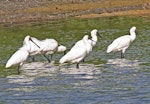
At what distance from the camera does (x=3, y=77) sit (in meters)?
18.5

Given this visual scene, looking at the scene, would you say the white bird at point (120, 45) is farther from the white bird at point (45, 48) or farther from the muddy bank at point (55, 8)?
the muddy bank at point (55, 8)

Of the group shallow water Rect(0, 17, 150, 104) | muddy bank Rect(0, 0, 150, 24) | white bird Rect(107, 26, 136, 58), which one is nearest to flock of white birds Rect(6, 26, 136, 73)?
white bird Rect(107, 26, 136, 58)

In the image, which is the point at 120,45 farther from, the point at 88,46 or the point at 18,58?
the point at 18,58

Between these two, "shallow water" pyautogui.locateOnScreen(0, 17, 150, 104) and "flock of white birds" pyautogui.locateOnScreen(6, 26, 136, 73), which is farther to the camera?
"flock of white birds" pyautogui.locateOnScreen(6, 26, 136, 73)

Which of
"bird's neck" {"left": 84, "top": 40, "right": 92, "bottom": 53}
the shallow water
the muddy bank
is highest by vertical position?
the muddy bank

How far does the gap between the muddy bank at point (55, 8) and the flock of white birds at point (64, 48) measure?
47.7 feet

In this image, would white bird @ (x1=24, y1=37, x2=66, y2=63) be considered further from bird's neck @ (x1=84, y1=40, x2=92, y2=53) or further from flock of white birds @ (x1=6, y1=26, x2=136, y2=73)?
bird's neck @ (x1=84, y1=40, x2=92, y2=53)

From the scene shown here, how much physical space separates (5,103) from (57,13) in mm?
25780

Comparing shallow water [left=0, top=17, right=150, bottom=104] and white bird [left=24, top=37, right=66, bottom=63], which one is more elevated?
white bird [left=24, top=37, right=66, bottom=63]

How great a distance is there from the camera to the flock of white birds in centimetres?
1964

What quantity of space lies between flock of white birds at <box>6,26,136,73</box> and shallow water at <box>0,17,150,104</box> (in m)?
0.26

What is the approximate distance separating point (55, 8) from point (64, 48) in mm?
19477

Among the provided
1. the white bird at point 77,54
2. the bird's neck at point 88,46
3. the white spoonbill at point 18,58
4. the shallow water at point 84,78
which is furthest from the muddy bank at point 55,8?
the white spoonbill at point 18,58

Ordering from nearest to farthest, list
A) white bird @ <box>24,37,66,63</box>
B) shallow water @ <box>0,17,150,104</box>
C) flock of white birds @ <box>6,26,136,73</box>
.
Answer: shallow water @ <box>0,17,150,104</box>, flock of white birds @ <box>6,26,136,73</box>, white bird @ <box>24,37,66,63</box>
